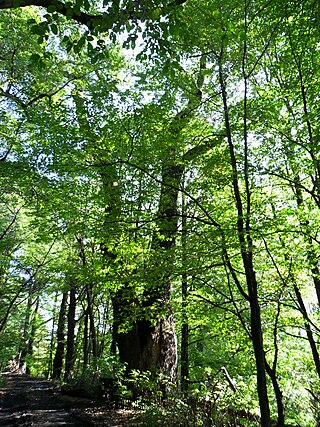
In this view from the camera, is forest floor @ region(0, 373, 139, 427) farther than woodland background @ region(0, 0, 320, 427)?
Yes

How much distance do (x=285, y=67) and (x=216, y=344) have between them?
1041 cm

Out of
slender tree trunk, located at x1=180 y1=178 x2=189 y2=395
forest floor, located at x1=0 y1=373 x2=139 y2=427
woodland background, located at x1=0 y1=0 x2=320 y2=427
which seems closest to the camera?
woodland background, located at x1=0 y1=0 x2=320 y2=427

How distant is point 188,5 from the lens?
18.5 feet

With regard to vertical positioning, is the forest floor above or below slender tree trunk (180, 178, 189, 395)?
below

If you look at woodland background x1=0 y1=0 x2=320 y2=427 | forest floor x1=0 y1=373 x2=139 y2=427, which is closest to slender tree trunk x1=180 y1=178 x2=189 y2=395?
woodland background x1=0 y1=0 x2=320 y2=427

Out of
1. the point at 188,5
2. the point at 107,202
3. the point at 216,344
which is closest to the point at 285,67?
the point at 188,5

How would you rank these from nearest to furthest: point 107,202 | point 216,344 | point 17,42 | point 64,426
A: point 107,202
point 64,426
point 17,42
point 216,344

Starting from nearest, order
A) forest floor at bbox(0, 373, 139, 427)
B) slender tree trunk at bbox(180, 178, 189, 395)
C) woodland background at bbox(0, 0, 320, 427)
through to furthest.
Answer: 1. woodland background at bbox(0, 0, 320, 427)
2. slender tree trunk at bbox(180, 178, 189, 395)
3. forest floor at bbox(0, 373, 139, 427)

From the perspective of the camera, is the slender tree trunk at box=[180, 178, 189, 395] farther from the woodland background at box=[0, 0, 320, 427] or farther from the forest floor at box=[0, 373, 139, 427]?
the forest floor at box=[0, 373, 139, 427]

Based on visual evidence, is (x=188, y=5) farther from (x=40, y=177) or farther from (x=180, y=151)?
(x=40, y=177)

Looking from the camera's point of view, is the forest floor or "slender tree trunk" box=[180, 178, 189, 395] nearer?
"slender tree trunk" box=[180, 178, 189, 395]

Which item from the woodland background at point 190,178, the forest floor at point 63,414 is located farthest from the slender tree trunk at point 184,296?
the forest floor at point 63,414

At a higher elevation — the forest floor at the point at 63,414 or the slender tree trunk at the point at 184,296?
the slender tree trunk at the point at 184,296

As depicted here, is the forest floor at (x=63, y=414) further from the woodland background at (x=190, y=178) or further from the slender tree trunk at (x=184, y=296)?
the slender tree trunk at (x=184, y=296)
